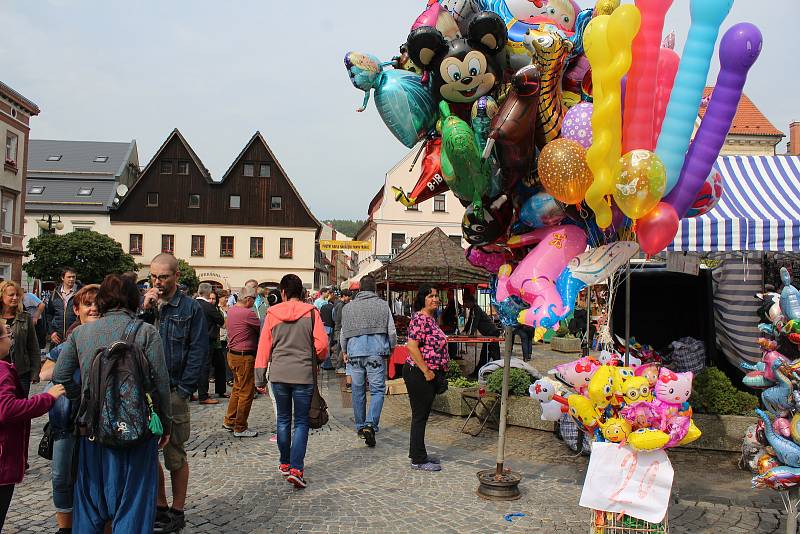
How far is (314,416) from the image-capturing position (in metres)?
5.16

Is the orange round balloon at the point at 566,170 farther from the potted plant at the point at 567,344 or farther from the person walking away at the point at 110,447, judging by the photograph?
the potted plant at the point at 567,344

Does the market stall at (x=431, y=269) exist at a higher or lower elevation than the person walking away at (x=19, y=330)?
higher

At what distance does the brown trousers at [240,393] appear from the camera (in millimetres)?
6879

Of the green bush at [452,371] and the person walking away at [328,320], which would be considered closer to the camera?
the green bush at [452,371]

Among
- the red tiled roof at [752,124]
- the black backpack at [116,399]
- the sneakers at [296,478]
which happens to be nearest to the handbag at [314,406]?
the sneakers at [296,478]

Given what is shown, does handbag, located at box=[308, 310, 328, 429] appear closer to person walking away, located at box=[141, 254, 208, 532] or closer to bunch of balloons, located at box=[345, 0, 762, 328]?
person walking away, located at box=[141, 254, 208, 532]

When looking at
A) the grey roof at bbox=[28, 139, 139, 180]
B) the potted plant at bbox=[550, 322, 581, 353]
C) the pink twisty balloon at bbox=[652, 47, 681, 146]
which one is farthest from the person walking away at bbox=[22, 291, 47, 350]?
the grey roof at bbox=[28, 139, 139, 180]

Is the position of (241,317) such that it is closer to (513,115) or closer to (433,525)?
(433,525)

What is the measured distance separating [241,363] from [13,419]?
405 cm

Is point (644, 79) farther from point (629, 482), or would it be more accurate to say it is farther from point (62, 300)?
point (62, 300)

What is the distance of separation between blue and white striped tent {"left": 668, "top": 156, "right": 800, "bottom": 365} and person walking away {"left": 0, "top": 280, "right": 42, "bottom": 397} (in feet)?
20.3

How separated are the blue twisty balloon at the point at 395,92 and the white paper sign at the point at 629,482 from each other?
2646 mm

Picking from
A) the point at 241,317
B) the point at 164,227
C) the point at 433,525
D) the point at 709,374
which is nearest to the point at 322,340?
the point at 433,525

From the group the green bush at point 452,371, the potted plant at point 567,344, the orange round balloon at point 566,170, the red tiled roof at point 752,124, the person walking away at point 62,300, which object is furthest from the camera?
the red tiled roof at point 752,124
